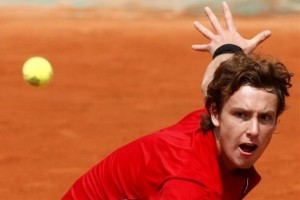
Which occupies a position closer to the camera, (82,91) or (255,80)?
(255,80)

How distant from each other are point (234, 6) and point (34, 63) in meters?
9.07

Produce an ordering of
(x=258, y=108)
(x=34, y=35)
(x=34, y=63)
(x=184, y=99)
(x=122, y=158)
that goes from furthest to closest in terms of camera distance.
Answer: (x=34, y=35) < (x=184, y=99) < (x=34, y=63) < (x=122, y=158) < (x=258, y=108)

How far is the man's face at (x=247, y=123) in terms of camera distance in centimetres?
467

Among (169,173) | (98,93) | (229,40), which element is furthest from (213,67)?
(98,93)

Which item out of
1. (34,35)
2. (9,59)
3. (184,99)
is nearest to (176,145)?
(184,99)

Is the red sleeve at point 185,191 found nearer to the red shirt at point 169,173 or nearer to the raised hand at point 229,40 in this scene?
the red shirt at point 169,173

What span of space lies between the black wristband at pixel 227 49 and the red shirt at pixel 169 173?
690 mm

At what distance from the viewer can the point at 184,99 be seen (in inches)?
531

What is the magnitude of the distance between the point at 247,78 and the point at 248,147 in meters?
0.33

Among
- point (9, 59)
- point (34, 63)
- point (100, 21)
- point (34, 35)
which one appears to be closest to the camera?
point (34, 63)

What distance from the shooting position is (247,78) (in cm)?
473

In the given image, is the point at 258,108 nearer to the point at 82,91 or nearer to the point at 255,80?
the point at 255,80

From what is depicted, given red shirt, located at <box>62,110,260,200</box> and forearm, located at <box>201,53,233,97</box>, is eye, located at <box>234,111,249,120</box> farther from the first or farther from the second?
forearm, located at <box>201,53,233,97</box>

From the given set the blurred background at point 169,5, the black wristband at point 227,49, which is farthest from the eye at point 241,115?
the blurred background at point 169,5
